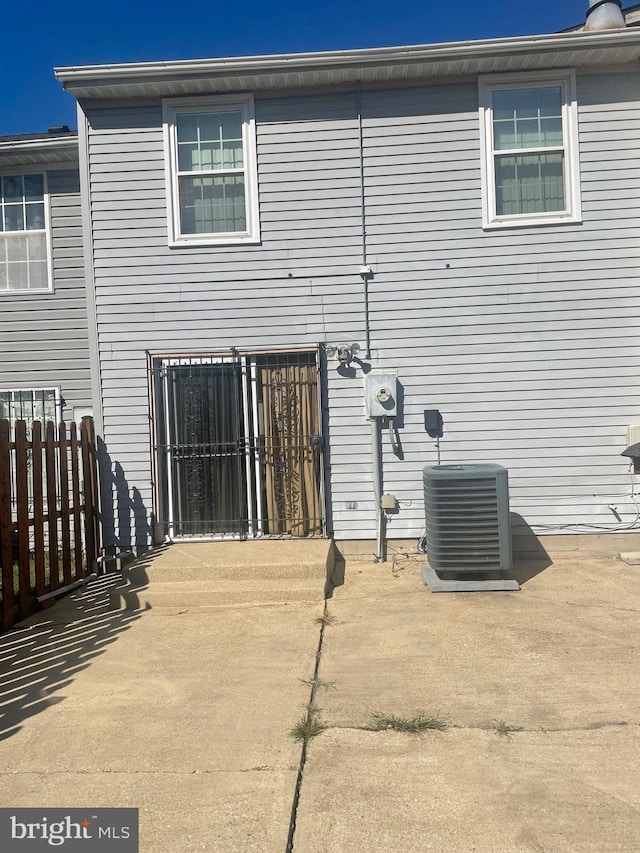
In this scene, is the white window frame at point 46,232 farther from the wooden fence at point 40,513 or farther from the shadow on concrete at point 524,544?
the shadow on concrete at point 524,544

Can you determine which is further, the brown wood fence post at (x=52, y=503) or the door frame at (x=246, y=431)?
the door frame at (x=246, y=431)

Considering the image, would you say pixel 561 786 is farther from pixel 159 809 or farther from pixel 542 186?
pixel 542 186

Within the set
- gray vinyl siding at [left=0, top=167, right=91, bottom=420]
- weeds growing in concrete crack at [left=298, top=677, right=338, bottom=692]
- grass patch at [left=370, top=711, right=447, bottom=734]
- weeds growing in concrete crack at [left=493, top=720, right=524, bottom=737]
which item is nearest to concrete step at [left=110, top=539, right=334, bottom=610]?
weeds growing in concrete crack at [left=298, top=677, right=338, bottom=692]

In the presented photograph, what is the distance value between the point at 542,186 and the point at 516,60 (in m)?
1.27

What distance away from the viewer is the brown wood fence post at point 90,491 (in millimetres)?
6629

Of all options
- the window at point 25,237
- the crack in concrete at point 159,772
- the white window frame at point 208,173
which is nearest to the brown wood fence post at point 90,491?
the white window frame at point 208,173

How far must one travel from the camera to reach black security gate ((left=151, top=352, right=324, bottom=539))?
6945 millimetres

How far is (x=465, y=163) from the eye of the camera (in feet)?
22.6

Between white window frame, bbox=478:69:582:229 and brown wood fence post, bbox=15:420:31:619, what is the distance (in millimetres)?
5002

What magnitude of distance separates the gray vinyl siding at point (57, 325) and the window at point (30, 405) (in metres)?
0.11

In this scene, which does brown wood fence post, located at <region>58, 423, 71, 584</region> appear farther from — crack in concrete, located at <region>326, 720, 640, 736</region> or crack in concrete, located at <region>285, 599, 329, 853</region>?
crack in concrete, located at <region>326, 720, 640, 736</region>

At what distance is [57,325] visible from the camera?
336 inches

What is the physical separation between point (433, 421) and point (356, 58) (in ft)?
12.3

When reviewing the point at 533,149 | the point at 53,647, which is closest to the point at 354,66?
the point at 533,149
